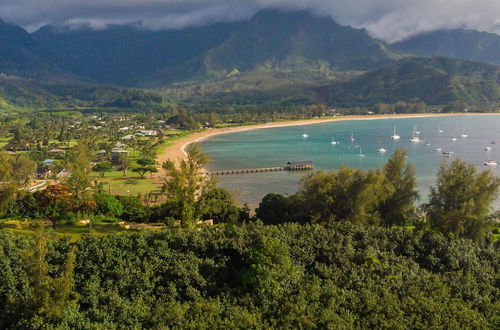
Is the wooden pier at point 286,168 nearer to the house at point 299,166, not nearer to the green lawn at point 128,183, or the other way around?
the house at point 299,166

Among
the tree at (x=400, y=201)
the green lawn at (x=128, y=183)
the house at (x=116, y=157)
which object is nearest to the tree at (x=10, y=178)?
the green lawn at (x=128, y=183)

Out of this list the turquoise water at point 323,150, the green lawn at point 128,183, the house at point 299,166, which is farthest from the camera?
the house at point 299,166

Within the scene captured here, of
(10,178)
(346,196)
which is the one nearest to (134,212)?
(10,178)

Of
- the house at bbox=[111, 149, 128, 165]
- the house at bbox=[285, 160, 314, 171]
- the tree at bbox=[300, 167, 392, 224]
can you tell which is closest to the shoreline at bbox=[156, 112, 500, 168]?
the house at bbox=[111, 149, 128, 165]

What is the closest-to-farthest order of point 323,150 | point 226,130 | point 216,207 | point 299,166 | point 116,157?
point 216,207 < point 299,166 < point 116,157 < point 323,150 < point 226,130

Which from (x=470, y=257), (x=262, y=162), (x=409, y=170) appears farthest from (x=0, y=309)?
(x=262, y=162)

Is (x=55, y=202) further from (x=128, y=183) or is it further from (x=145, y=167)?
(x=145, y=167)

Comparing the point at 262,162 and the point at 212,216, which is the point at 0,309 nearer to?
the point at 212,216

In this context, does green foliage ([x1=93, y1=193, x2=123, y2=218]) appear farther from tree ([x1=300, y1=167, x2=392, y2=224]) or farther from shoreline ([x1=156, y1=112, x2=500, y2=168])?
shoreline ([x1=156, y1=112, x2=500, y2=168])
